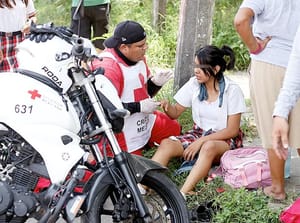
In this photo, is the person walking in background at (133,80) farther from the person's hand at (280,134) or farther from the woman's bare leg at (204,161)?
the person's hand at (280,134)

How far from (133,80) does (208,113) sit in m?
0.63

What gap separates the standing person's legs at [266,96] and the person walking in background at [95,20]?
9.82 ft

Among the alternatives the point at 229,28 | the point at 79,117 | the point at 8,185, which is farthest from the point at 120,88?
the point at 229,28

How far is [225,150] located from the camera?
14.9 feet

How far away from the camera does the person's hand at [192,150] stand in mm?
4555

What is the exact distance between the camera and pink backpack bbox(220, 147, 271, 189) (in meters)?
Answer: 4.31

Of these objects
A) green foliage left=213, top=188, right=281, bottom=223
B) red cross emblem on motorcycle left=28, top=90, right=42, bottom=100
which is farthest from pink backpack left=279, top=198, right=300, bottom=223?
red cross emblem on motorcycle left=28, top=90, right=42, bottom=100

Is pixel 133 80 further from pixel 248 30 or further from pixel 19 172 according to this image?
pixel 19 172

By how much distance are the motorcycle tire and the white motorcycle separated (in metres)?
0.02

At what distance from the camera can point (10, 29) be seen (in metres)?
4.73

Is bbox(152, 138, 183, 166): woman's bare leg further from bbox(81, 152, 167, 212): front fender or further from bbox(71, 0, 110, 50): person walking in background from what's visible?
bbox(71, 0, 110, 50): person walking in background

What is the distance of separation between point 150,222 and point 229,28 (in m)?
5.59

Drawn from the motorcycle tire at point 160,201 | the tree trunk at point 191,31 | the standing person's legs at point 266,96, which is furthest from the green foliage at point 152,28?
the motorcycle tire at point 160,201

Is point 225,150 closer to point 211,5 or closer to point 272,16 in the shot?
point 272,16
